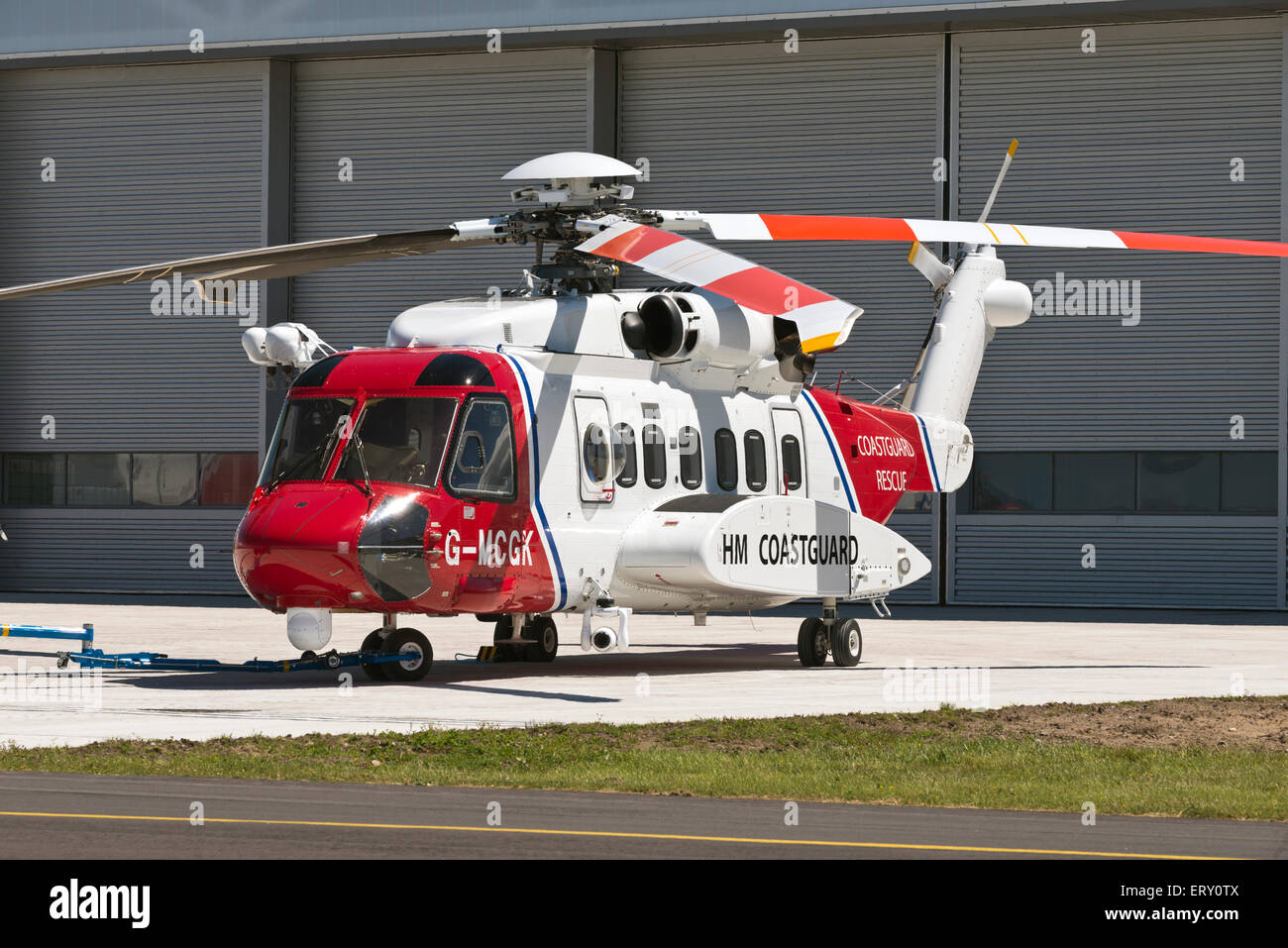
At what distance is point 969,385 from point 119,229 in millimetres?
21182

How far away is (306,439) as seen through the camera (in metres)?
17.2

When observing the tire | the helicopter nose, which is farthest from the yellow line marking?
the tire

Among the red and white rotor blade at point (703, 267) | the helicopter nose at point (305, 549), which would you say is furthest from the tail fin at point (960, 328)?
the helicopter nose at point (305, 549)

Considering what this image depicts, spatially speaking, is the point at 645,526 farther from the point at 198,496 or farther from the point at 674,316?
the point at 198,496

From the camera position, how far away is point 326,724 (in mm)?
14109

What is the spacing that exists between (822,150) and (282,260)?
18883 mm

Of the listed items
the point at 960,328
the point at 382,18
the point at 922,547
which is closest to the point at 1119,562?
the point at 922,547

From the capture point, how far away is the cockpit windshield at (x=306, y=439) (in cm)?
1702

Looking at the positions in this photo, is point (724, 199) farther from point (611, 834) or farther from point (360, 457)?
point (611, 834)

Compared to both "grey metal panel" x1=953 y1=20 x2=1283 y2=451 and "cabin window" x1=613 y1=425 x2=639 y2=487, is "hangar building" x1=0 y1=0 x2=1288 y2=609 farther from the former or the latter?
"cabin window" x1=613 y1=425 x2=639 y2=487

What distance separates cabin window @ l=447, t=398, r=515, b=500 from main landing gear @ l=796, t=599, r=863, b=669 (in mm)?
4450

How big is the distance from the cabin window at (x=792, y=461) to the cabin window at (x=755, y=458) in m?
0.35

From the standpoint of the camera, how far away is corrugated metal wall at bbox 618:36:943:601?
1363 inches
